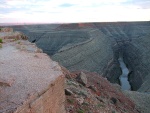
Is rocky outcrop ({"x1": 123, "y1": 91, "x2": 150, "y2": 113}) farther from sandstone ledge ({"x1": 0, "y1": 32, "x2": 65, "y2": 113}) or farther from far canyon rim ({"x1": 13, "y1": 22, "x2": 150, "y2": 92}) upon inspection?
sandstone ledge ({"x1": 0, "y1": 32, "x2": 65, "y2": 113})

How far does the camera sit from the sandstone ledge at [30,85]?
557 cm

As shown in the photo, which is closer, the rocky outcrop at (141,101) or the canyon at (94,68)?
the canyon at (94,68)

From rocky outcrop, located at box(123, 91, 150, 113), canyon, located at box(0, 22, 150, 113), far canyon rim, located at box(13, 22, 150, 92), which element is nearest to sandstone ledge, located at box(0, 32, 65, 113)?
canyon, located at box(0, 22, 150, 113)

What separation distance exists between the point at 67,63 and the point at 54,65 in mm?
30256

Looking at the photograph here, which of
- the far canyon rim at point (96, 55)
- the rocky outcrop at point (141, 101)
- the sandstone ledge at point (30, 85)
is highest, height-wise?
the sandstone ledge at point (30, 85)

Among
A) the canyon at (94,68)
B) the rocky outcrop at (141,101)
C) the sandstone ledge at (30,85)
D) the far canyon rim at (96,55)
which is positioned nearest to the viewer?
the sandstone ledge at (30,85)

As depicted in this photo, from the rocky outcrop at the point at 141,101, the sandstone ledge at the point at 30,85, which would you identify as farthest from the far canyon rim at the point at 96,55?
the sandstone ledge at the point at 30,85

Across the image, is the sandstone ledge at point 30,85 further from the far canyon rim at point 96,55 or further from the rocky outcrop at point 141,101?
the far canyon rim at point 96,55

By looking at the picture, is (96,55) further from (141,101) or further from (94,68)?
(141,101)

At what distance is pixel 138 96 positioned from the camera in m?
20.0

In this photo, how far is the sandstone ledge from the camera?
18.3 ft

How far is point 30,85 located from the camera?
6.62 metres

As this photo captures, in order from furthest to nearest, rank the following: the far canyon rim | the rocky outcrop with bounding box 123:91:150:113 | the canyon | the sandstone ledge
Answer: the far canyon rim
the rocky outcrop with bounding box 123:91:150:113
the canyon
the sandstone ledge

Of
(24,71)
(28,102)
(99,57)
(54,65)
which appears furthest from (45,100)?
(99,57)
